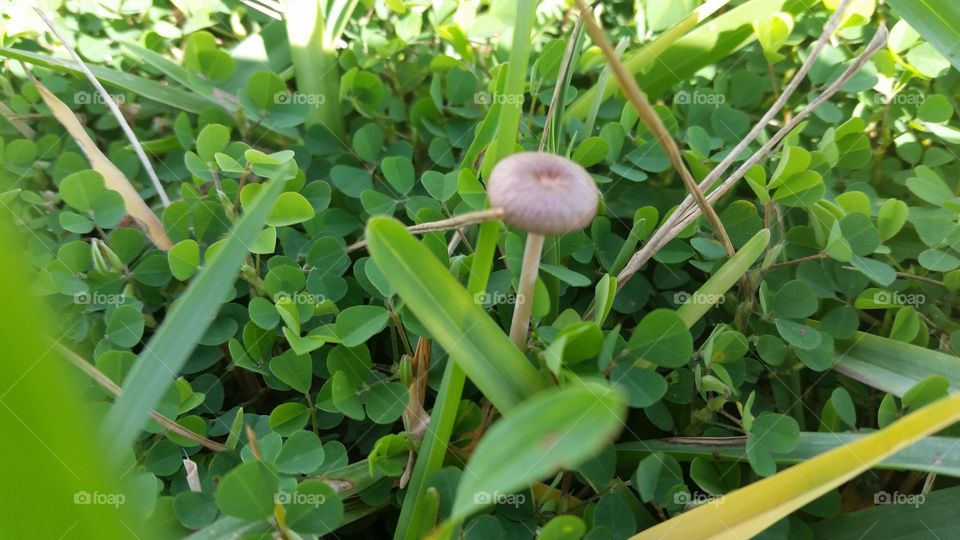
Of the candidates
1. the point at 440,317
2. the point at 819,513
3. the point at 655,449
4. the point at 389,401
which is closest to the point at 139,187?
the point at 389,401

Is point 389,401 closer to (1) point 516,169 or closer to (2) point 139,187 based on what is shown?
(1) point 516,169

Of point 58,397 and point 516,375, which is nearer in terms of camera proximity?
point 58,397
